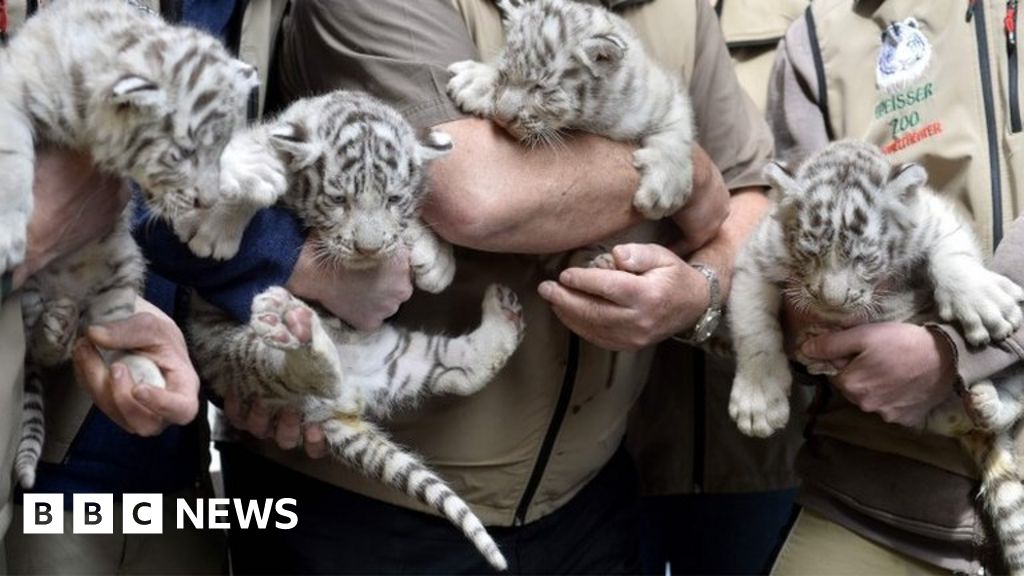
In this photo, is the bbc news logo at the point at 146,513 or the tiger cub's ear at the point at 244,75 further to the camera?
the bbc news logo at the point at 146,513

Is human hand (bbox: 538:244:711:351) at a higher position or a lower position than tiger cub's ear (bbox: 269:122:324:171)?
lower

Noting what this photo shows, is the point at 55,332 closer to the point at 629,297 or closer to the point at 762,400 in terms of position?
the point at 629,297

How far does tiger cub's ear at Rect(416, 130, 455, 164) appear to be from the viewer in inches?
89.8

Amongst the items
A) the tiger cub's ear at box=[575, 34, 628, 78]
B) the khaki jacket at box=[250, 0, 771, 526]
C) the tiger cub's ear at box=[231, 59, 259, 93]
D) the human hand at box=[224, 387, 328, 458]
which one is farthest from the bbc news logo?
the tiger cub's ear at box=[575, 34, 628, 78]

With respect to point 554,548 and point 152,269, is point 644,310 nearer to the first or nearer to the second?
point 554,548

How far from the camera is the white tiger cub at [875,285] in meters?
2.33

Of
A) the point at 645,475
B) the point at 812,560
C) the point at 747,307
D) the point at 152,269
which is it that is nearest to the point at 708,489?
the point at 645,475

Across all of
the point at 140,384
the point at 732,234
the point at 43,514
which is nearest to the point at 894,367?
the point at 732,234

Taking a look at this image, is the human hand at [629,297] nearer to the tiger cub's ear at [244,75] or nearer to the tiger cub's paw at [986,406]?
the tiger cub's paw at [986,406]

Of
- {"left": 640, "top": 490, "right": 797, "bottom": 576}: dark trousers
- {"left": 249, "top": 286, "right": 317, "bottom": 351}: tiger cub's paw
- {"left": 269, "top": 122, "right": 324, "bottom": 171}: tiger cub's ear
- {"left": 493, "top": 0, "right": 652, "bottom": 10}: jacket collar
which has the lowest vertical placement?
{"left": 640, "top": 490, "right": 797, "bottom": 576}: dark trousers

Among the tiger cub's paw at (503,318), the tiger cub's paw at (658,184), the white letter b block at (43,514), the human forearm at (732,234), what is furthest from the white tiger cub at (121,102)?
the human forearm at (732,234)

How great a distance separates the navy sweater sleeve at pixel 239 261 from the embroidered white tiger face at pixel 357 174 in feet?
0.21

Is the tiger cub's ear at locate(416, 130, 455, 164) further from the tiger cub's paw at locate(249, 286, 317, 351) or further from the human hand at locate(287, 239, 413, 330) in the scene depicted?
the tiger cub's paw at locate(249, 286, 317, 351)

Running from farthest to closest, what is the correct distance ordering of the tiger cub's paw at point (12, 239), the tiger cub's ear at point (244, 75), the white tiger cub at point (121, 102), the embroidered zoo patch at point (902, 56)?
the embroidered zoo patch at point (902, 56)
the tiger cub's ear at point (244, 75)
the white tiger cub at point (121, 102)
the tiger cub's paw at point (12, 239)
